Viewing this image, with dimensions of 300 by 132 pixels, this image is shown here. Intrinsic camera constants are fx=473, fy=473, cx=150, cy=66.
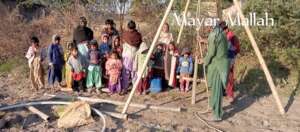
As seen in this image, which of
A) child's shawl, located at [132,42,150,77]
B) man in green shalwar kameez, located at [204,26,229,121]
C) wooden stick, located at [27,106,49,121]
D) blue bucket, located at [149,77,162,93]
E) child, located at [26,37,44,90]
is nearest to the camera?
wooden stick, located at [27,106,49,121]

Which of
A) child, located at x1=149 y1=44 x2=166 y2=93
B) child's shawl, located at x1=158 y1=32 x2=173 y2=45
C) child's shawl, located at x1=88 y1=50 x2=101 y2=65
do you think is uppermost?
child's shawl, located at x1=158 y1=32 x2=173 y2=45

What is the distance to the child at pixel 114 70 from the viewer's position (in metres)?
8.83

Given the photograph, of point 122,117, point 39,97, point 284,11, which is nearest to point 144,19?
point 284,11

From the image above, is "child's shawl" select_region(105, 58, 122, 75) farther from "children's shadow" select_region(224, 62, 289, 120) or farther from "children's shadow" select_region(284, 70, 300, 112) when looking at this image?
"children's shadow" select_region(284, 70, 300, 112)

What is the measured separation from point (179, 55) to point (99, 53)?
153 centimetres

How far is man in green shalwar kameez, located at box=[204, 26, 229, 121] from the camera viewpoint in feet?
23.5

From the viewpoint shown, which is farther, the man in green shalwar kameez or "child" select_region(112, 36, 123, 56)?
"child" select_region(112, 36, 123, 56)

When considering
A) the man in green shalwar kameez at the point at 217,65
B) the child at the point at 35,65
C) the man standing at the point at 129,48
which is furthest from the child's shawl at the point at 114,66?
the man in green shalwar kameez at the point at 217,65

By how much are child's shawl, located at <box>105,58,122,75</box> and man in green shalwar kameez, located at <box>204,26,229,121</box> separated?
2063 mm

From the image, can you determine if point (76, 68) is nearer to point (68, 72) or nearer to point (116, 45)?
point (68, 72)

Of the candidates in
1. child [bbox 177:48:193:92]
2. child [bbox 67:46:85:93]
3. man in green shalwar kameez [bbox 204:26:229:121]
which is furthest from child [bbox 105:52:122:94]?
man in green shalwar kameez [bbox 204:26:229:121]

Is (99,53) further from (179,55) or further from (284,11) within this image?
(284,11)

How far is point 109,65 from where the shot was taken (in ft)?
29.1

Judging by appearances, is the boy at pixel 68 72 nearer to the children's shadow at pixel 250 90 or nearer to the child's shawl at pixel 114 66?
the child's shawl at pixel 114 66
